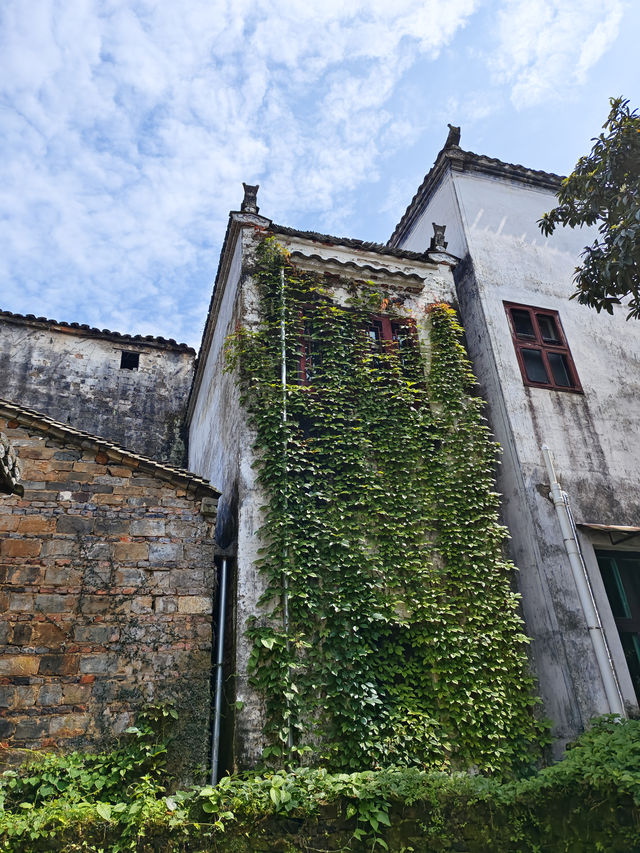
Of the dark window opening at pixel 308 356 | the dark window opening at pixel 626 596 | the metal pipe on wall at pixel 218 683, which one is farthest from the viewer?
the dark window opening at pixel 308 356

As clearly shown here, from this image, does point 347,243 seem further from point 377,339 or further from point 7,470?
point 7,470

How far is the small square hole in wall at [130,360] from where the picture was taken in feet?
50.4

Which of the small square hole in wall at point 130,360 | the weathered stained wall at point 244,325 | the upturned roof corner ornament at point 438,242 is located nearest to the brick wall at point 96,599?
the weathered stained wall at point 244,325

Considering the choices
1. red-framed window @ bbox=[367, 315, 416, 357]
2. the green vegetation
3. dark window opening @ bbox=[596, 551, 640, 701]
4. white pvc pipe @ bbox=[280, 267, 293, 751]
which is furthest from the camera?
red-framed window @ bbox=[367, 315, 416, 357]

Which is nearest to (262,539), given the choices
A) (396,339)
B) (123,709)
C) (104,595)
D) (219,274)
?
(104,595)

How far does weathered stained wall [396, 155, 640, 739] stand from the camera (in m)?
8.51

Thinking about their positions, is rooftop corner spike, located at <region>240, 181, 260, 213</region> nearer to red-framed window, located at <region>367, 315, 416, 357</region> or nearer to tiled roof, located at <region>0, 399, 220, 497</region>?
red-framed window, located at <region>367, 315, 416, 357</region>

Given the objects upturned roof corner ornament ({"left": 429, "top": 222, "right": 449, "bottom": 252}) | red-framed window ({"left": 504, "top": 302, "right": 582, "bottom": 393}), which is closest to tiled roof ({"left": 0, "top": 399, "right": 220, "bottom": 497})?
red-framed window ({"left": 504, "top": 302, "right": 582, "bottom": 393})

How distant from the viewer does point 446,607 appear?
8.43 m

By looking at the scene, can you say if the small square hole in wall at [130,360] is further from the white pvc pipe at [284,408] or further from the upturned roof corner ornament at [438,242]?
the upturned roof corner ornament at [438,242]

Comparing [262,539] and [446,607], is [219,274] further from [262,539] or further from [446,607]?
[446,607]

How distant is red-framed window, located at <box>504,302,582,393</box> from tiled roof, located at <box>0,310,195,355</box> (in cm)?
862

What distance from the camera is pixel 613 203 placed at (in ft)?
29.7

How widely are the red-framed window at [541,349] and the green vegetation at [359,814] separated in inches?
250
